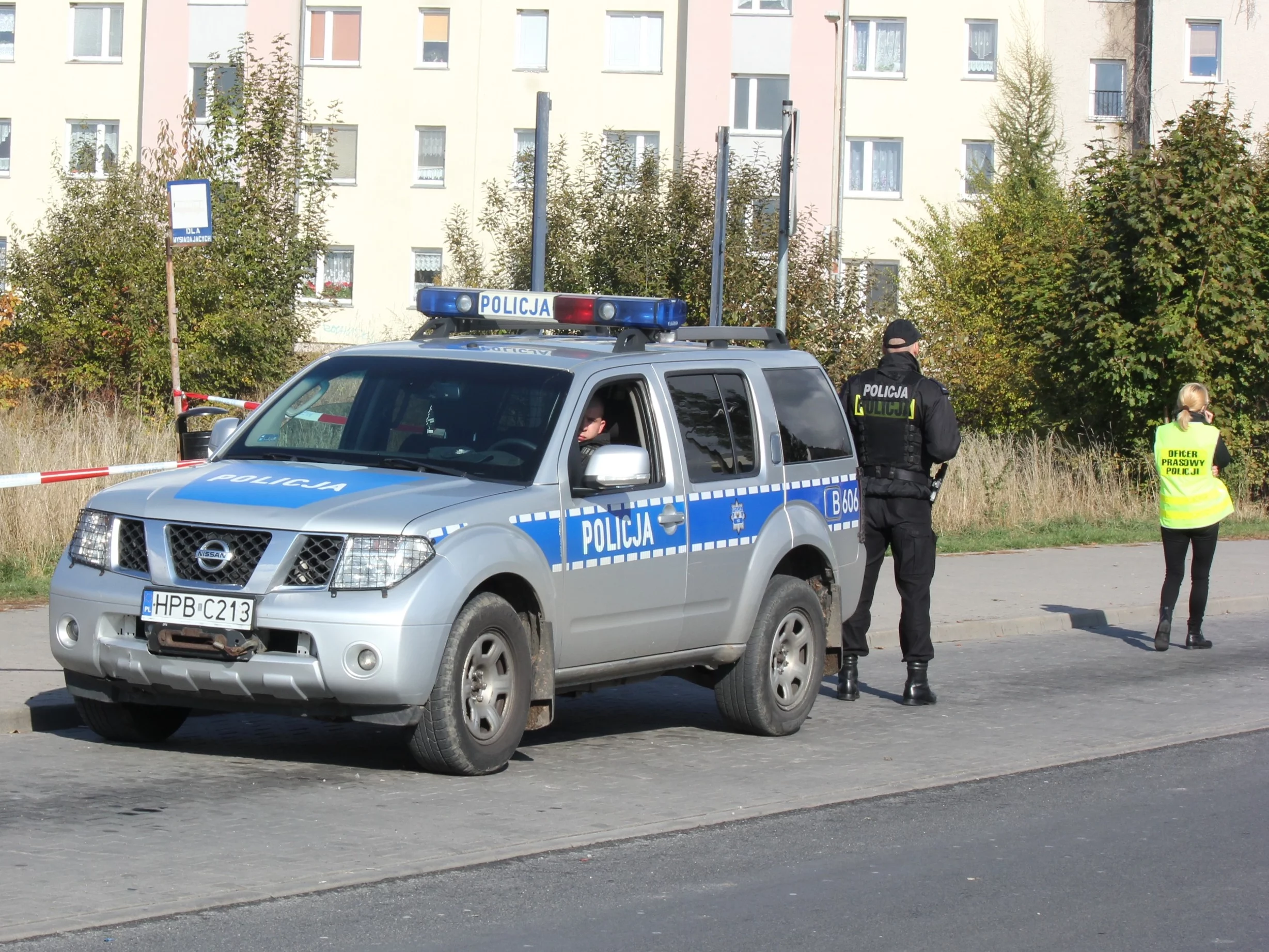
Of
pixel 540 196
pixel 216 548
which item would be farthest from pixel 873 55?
pixel 216 548

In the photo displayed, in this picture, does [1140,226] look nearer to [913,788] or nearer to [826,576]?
[826,576]

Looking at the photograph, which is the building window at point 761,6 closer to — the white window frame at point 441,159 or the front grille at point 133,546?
the white window frame at point 441,159

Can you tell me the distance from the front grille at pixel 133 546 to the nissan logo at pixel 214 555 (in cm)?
30

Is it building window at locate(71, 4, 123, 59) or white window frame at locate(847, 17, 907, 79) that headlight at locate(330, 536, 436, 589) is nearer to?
white window frame at locate(847, 17, 907, 79)

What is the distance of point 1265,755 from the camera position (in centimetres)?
861

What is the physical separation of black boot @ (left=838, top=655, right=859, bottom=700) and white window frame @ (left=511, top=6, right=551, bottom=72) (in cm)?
4233

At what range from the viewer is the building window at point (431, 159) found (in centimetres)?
5091

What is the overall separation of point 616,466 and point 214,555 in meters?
1.70

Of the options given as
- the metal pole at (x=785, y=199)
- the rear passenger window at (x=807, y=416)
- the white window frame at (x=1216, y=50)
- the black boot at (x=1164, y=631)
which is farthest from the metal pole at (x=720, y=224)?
the white window frame at (x=1216, y=50)

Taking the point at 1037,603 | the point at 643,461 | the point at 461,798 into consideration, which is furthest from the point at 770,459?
the point at 1037,603

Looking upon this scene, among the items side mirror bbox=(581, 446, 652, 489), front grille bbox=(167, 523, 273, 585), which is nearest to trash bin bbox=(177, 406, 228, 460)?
front grille bbox=(167, 523, 273, 585)

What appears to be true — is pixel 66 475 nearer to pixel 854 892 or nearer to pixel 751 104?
pixel 854 892

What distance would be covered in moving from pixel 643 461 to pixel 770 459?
1.45 metres

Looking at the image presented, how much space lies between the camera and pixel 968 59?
167ft
